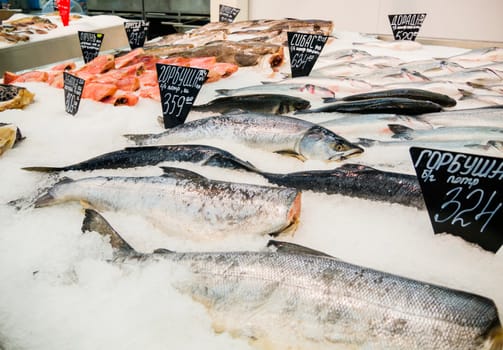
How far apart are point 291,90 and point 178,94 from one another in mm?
830

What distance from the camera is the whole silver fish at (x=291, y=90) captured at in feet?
8.53

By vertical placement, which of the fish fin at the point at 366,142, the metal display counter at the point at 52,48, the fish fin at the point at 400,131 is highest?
the fish fin at the point at 400,131

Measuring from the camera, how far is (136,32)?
160 inches

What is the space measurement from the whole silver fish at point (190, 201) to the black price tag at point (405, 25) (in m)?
3.63

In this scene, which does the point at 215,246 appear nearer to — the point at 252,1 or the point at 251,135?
the point at 251,135

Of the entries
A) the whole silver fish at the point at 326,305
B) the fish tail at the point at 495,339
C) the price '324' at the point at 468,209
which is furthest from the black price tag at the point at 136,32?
the fish tail at the point at 495,339

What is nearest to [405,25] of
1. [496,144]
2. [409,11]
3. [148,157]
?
[409,11]

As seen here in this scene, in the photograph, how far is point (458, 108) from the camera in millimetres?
2287

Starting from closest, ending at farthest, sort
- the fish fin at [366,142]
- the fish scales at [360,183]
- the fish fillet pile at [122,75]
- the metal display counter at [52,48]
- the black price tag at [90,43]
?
the fish scales at [360,183] → the fish fin at [366,142] → the fish fillet pile at [122,75] → the black price tag at [90,43] → the metal display counter at [52,48]

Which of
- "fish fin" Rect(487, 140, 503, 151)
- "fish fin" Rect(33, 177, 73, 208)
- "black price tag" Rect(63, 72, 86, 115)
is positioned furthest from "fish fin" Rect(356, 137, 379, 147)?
"black price tag" Rect(63, 72, 86, 115)

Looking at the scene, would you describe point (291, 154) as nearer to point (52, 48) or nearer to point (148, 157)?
point (148, 157)

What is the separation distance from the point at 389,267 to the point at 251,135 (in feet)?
3.25

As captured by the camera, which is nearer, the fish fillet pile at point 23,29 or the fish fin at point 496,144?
the fish fin at point 496,144

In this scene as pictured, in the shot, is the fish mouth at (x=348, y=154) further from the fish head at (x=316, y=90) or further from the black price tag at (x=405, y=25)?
the black price tag at (x=405, y=25)
